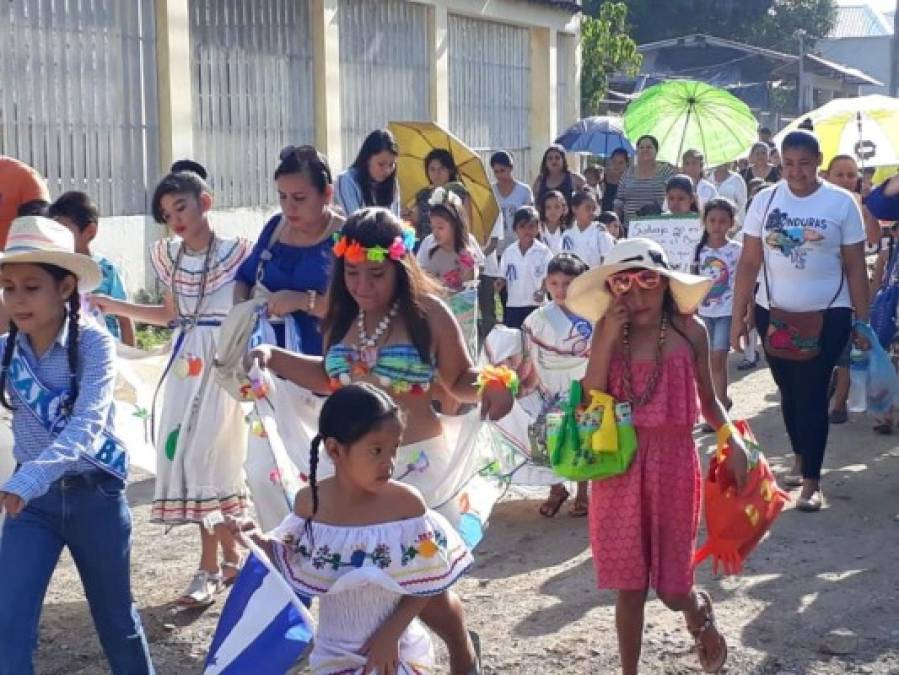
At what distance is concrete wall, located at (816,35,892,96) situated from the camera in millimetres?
80688

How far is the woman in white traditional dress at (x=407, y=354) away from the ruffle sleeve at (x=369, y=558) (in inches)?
27.9

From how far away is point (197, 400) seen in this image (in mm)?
6230

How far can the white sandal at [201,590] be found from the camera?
6141mm

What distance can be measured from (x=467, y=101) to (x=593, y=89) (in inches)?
310

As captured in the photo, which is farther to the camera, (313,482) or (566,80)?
(566,80)

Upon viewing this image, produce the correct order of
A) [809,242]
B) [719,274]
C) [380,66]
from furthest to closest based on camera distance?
[380,66] → [719,274] → [809,242]

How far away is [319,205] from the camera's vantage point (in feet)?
19.3

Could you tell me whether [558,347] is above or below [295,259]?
below

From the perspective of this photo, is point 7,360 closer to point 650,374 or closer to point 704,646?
point 650,374

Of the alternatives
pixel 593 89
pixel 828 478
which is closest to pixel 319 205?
pixel 828 478

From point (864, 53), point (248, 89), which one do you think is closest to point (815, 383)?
point (248, 89)

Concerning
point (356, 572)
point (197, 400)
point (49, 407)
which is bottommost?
point (356, 572)

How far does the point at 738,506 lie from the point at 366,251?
63.0 inches

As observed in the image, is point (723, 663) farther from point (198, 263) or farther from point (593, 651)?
point (198, 263)
